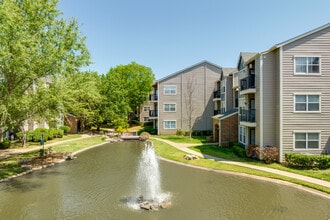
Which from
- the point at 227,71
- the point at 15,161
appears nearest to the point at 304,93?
the point at 227,71

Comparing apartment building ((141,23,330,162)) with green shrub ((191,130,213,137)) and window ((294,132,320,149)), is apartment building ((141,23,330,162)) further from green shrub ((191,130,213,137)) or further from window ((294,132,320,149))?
green shrub ((191,130,213,137))

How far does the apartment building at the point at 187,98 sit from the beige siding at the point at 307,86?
2062 centimetres

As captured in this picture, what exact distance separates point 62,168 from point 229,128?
17.7 m

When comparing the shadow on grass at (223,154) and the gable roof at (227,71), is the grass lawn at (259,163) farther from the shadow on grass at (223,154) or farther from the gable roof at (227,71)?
the gable roof at (227,71)

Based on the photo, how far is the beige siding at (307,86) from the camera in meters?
18.2

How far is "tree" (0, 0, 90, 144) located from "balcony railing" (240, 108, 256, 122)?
48.3 feet

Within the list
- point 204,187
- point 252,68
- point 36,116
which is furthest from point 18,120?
point 252,68

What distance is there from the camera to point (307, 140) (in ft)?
59.9

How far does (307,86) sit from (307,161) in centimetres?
593

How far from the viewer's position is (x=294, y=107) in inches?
722

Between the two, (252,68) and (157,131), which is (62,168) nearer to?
(252,68)

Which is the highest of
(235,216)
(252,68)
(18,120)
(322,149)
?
(252,68)

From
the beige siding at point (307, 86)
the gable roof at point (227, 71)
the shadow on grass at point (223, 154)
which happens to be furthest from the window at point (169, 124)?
the beige siding at point (307, 86)

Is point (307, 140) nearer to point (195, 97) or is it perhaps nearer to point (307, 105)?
point (307, 105)
